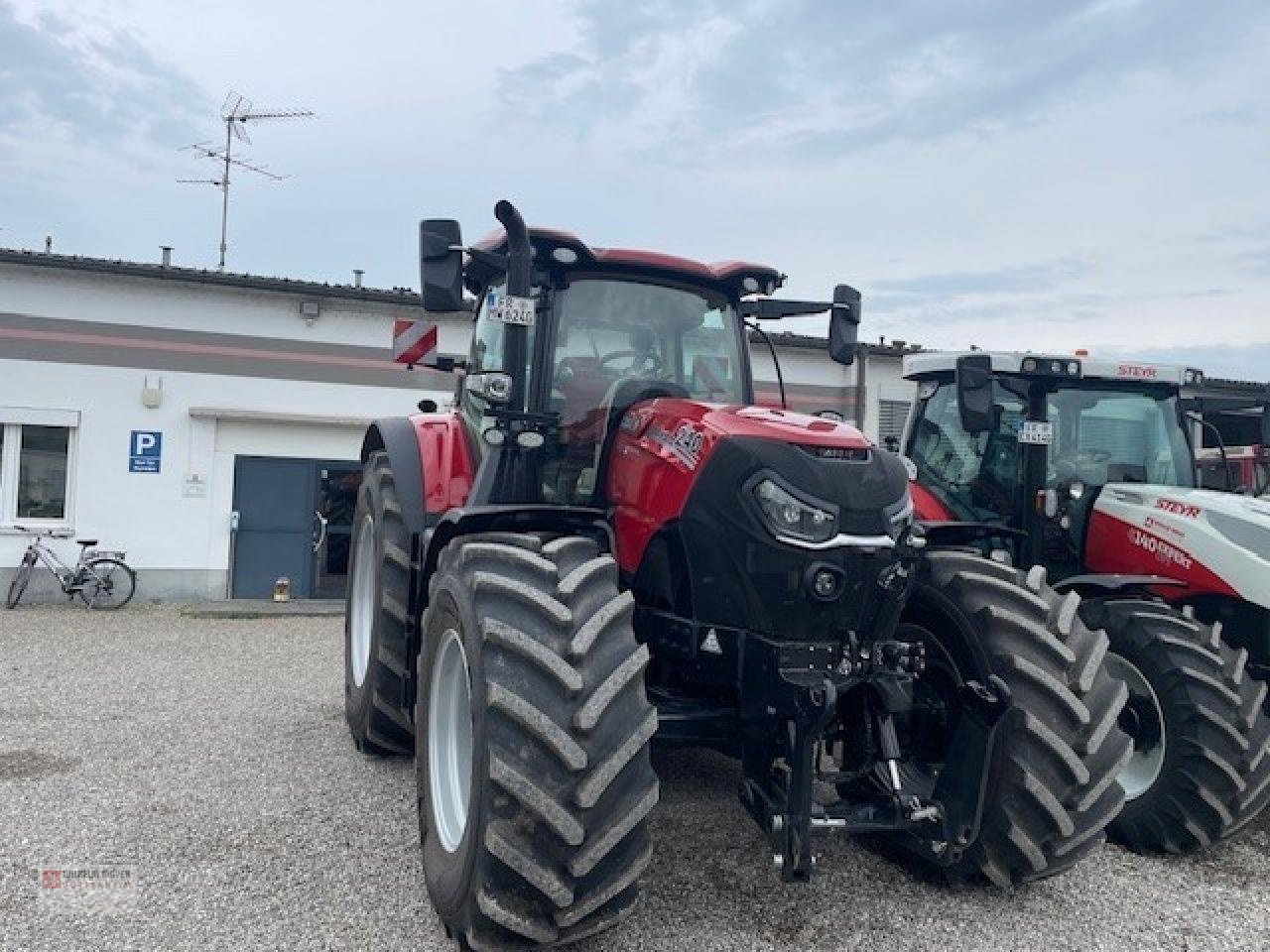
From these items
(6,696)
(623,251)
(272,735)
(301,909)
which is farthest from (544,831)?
(6,696)

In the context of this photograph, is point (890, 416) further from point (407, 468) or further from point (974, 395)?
point (407, 468)

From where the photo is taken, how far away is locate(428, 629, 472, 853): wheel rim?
10.9 ft

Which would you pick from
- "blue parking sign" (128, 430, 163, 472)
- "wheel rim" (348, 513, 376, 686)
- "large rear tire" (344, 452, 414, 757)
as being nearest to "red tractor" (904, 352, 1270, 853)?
"large rear tire" (344, 452, 414, 757)

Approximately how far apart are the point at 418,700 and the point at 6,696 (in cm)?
464

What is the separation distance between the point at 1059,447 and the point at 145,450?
1002 cm

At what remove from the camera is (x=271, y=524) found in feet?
39.9

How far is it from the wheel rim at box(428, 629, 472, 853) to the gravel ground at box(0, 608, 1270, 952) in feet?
1.08

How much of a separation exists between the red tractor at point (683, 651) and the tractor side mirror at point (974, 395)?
4.59 feet

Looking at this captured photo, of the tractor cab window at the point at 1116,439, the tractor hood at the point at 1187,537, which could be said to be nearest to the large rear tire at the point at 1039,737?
the tractor hood at the point at 1187,537

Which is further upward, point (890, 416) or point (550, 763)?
point (890, 416)

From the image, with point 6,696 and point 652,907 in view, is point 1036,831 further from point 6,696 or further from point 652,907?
point 6,696

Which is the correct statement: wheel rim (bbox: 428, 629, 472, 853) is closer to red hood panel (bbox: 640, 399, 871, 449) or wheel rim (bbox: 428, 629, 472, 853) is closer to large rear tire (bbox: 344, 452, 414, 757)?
large rear tire (bbox: 344, 452, 414, 757)

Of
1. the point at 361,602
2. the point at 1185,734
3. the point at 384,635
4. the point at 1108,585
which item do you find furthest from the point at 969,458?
the point at 361,602

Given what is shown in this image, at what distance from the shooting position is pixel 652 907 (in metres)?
3.35
